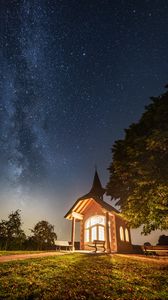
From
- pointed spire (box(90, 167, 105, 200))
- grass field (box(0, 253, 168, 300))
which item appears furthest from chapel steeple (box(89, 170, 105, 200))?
grass field (box(0, 253, 168, 300))

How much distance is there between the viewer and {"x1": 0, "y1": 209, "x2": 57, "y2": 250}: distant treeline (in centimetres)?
2486

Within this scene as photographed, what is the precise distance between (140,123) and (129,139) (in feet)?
5.25

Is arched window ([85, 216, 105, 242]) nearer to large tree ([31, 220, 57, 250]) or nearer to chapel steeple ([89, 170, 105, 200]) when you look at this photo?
large tree ([31, 220, 57, 250])

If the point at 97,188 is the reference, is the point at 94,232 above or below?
below

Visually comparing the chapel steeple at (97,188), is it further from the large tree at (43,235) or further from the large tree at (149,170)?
the large tree at (149,170)

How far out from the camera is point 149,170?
472 inches

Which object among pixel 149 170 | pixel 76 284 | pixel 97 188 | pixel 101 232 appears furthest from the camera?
pixel 97 188

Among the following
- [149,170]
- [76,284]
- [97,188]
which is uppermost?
[97,188]

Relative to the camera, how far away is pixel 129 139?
15.3 meters

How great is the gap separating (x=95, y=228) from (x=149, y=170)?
587 inches

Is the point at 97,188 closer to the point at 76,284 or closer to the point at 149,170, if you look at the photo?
the point at 149,170

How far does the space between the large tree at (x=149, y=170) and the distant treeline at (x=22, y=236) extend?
17539mm

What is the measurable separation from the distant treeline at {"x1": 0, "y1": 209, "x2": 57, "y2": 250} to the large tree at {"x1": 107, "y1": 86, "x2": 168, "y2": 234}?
17.5 meters

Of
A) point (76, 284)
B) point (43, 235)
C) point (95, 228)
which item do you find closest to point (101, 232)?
point (95, 228)
